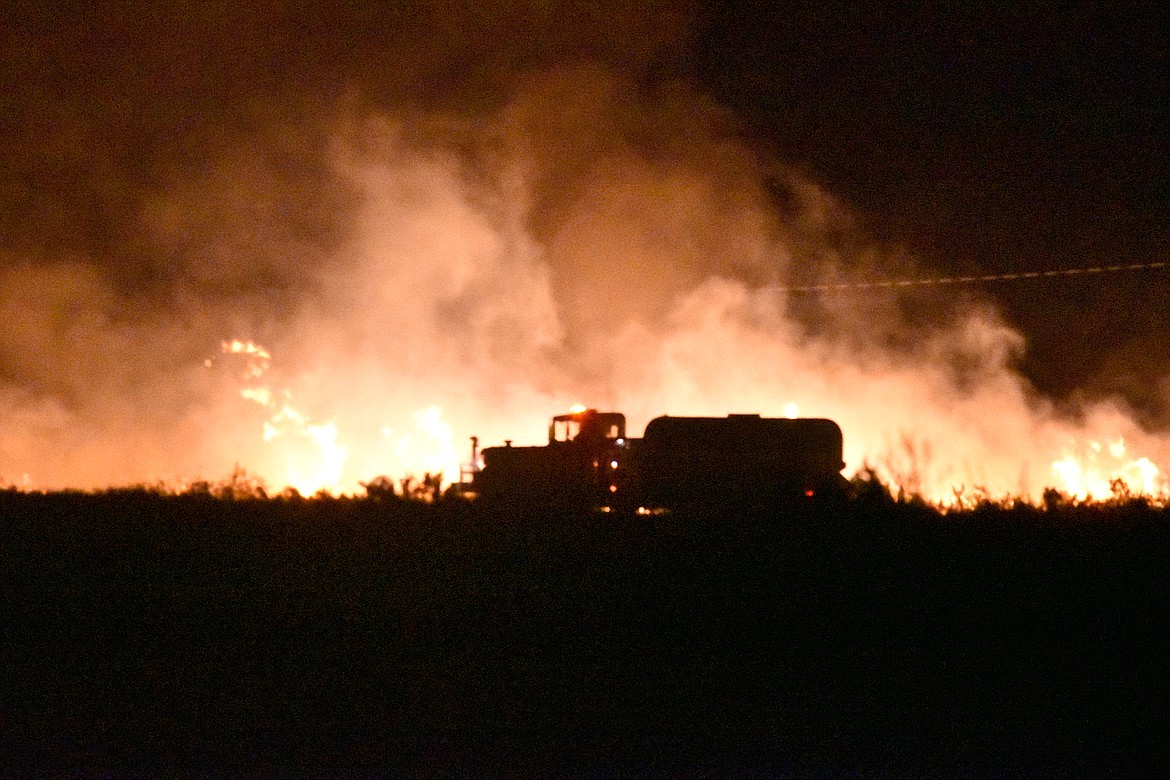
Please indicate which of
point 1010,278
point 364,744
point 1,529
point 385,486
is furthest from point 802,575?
point 1010,278

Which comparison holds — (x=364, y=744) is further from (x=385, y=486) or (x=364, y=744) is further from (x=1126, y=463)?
(x=1126, y=463)

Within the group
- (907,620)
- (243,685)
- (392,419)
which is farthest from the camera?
(392,419)

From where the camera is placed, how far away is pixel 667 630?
9.62m

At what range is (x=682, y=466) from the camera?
1670 cm

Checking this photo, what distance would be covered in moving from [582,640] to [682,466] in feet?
24.4

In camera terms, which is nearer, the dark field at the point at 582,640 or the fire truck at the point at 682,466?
the dark field at the point at 582,640

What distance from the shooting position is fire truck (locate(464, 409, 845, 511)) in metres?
16.1

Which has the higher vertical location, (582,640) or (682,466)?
(682,466)

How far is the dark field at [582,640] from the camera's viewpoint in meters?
7.26

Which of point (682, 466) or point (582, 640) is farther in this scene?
point (682, 466)

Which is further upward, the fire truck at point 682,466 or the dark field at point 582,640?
the fire truck at point 682,466

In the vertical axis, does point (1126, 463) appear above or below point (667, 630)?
above

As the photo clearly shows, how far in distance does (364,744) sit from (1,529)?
670 centimetres

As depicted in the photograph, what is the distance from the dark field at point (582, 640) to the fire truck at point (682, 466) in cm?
308
